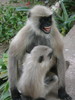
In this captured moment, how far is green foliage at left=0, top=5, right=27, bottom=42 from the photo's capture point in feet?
24.9

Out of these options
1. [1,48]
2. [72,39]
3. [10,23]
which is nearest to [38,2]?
[10,23]

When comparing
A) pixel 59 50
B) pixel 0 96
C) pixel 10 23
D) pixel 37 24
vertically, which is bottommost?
pixel 0 96

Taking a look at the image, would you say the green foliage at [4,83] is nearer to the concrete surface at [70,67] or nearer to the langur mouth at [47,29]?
the concrete surface at [70,67]

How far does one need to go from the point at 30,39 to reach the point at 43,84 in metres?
0.58

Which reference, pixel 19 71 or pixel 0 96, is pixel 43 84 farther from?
pixel 0 96

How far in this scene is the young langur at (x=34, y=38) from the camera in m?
4.11

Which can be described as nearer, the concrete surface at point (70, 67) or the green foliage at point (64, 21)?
the concrete surface at point (70, 67)

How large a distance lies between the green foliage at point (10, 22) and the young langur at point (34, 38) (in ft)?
10.8

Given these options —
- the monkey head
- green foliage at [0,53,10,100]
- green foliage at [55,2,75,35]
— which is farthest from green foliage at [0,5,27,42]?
the monkey head

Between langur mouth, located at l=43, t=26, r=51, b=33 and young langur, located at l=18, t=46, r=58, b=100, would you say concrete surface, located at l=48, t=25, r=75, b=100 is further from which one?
langur mouth, located at l=43, t=26, r=51, b=33

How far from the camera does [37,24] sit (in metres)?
4.19

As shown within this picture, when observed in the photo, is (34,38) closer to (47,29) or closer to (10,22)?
(47,29)

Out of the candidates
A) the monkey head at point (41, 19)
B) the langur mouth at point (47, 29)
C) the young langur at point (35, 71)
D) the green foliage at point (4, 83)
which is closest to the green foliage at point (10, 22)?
the green foliage at point (4, 83)

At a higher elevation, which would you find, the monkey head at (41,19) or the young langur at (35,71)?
the monkey head at (41,19)
